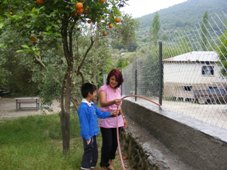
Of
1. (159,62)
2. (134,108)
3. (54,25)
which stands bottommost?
(134,108)

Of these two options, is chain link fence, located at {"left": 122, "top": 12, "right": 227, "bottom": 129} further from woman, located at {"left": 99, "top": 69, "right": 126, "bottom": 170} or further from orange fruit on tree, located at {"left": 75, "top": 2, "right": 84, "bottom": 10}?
orange fruit on tree, located at {"left": 75, "top": 2, "right": 84, "bottom": 10}

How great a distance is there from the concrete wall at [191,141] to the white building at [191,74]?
0.40 metres

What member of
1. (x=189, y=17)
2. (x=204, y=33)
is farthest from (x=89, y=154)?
(x=189, y=17)

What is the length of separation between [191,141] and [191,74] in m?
0.89

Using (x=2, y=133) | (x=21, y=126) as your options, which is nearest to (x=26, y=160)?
(x=2, y=133)

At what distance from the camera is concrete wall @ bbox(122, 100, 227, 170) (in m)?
3.24

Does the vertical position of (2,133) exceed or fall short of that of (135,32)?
it falls short

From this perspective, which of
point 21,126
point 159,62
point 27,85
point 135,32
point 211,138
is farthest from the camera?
point 135,32

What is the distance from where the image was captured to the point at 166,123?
189 inches

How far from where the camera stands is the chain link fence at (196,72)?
3.54m

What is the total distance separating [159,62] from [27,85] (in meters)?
12.2

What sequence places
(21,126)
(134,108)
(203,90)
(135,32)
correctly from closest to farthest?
1. (203,90)
2. (134,108)
3. (21,126)
4. (135,32)

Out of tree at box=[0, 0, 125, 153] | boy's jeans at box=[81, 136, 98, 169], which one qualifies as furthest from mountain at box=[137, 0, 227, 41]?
boy's jeans at box=[81, 136, 98, 169]

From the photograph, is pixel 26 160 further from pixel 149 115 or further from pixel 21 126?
pixel 21 126
